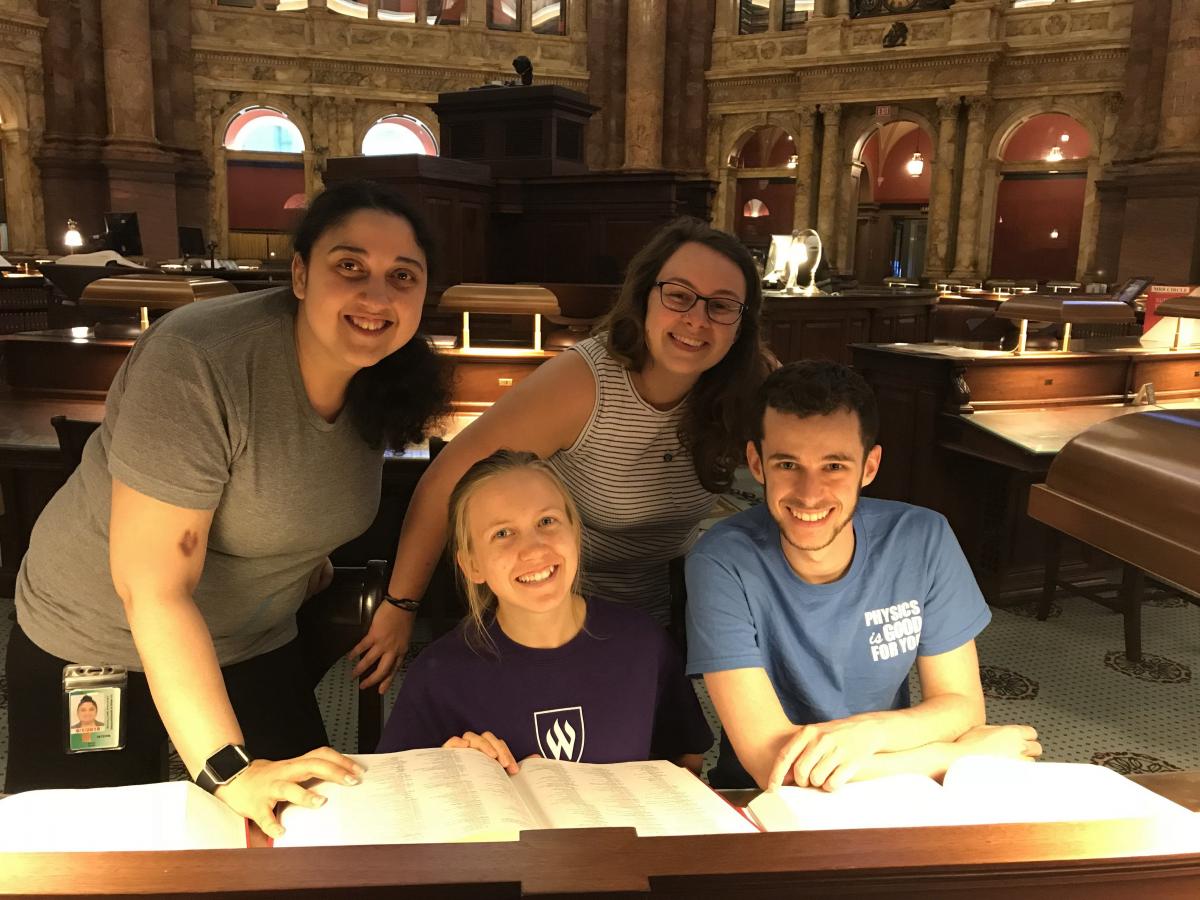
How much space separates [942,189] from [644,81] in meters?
6.14

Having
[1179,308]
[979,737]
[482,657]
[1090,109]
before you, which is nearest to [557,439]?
[482,657]

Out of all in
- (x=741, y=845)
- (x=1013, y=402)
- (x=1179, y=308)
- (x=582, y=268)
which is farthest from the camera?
(x=582, y=268)

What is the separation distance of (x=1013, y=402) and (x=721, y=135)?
1590 centimetres

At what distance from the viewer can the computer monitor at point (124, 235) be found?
38.9ft

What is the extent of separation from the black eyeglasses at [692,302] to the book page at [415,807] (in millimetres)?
1093

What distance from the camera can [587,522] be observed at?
Answer: 209 cm

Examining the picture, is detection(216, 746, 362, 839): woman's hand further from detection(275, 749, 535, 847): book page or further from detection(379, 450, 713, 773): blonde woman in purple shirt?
detection(379, 450, 713, 773): blonde woman in purple shirt

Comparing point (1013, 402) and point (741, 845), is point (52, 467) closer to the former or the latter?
point (741, 845)

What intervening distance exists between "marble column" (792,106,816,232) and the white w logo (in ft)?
60.3

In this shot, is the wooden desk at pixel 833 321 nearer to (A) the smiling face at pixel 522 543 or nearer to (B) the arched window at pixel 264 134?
(A) the smiling face at pixel 522 543

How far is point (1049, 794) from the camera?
969mm

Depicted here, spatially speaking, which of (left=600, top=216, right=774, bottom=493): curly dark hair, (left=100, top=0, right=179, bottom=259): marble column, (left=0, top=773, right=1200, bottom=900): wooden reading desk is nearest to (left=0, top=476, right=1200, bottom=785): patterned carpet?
(left=600, top=216, right=774, bottom=493): curly dark hair

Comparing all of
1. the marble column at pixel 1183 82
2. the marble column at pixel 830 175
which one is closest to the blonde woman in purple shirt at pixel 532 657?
the marble column at pixel 1183 82

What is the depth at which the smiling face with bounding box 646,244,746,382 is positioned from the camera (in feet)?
6.30
